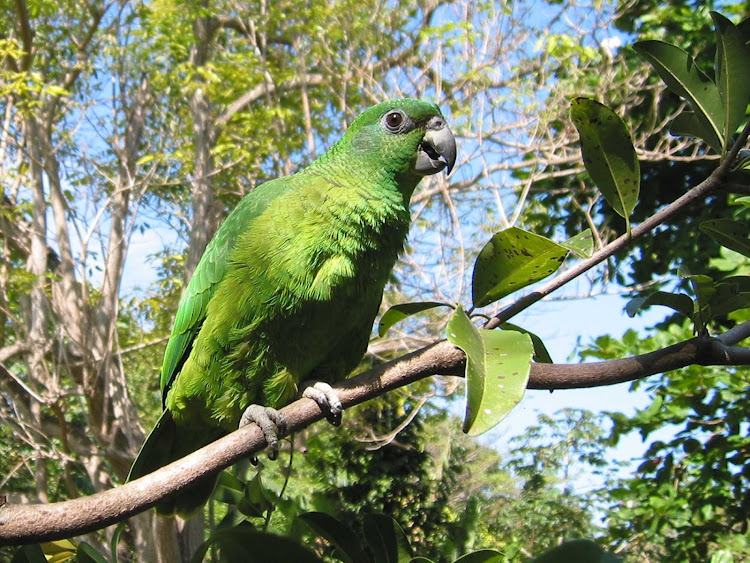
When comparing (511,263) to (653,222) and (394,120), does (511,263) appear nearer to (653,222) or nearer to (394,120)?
(653,222)

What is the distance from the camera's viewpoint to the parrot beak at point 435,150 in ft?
6.39

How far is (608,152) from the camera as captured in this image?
3.67 feet

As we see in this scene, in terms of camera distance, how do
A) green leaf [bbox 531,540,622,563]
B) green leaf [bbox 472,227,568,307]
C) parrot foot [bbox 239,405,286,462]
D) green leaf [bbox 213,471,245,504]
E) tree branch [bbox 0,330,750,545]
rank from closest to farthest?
1. green leaf [bbox 531,540,622,563]
2. tree branch [bbox 0,330,750,545]
3. green leaf [bbox 472,227,568,307]
4. parrot foot [bbox 239,405,286,462]
5. green leaf [bbox 213,471,245,504]

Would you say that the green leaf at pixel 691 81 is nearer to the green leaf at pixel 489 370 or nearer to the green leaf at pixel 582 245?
the green leaf at pixel 582 245

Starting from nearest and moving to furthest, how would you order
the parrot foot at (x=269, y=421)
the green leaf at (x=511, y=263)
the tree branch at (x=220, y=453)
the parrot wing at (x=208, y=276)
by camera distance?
1. the tree branch at (x=220, y=453)
2. the green leaf at (x=511, y=263)
3. the parrot foot at (x=269, y=421)
4. the parrot wing at (x=208, y=276)

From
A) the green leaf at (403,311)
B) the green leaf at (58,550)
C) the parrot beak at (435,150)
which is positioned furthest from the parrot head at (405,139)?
the green leaf at (58,550)

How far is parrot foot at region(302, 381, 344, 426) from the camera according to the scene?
1.46 metres

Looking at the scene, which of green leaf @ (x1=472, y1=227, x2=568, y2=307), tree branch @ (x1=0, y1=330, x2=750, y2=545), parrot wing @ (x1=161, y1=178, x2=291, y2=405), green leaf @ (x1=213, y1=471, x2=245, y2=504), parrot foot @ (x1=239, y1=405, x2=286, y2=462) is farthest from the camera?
parrot wing @ (x1=161, y1=178, x2=291, y2=405)

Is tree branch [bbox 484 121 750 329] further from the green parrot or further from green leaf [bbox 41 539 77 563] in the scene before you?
green leaf [bbox 41 539 77 563]

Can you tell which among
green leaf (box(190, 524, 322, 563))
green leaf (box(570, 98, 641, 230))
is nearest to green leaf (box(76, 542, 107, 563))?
green leaf (box(190, 524, 322, 563))

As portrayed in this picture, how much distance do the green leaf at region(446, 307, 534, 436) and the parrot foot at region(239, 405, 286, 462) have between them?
0.58m

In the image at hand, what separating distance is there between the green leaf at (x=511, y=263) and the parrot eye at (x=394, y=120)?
938 mm

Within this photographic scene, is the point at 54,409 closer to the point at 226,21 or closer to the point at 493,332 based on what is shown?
the point at 226,21

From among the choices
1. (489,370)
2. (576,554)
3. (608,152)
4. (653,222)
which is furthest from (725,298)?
(576,554)
